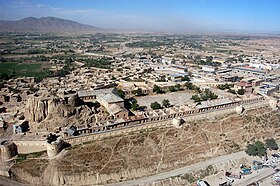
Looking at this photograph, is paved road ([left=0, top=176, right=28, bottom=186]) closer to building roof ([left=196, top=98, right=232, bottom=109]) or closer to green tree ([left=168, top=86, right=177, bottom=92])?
building roof ([left=196, top=98, right=232, bottom=109])

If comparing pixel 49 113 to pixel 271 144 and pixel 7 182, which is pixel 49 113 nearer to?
pixel 7 182

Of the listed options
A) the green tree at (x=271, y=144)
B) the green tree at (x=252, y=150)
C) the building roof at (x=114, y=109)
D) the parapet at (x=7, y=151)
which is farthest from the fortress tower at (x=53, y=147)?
the green tree at (x=271, y=144)

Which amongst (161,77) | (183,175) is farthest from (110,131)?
(161,77)

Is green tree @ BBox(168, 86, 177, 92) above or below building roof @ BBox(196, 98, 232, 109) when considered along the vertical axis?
below

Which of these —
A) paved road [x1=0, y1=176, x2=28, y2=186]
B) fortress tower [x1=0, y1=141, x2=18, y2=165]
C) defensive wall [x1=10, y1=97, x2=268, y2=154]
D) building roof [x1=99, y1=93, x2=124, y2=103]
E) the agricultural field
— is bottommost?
the agricultural field

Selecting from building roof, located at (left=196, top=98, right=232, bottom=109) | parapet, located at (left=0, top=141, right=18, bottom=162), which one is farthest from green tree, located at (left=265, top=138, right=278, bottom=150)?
parapet, located at (left=0, top=141, right=18, bottom=162)

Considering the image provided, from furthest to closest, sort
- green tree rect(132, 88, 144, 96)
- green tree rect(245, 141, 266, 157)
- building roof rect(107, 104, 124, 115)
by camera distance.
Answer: green tree rect(132, 88, 144, 96)
building roof rect(107, 104, 124, 115)
green tree rect(245, 141, 266, 157)

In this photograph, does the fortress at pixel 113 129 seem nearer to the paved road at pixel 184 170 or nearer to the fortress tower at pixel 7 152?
the fortress tower at pixel 7 152

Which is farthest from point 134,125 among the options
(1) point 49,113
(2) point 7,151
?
(2) point 7,151

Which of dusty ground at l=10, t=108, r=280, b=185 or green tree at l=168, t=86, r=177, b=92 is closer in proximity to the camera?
dusty ground at l=10, t=108, r=280, b=185
